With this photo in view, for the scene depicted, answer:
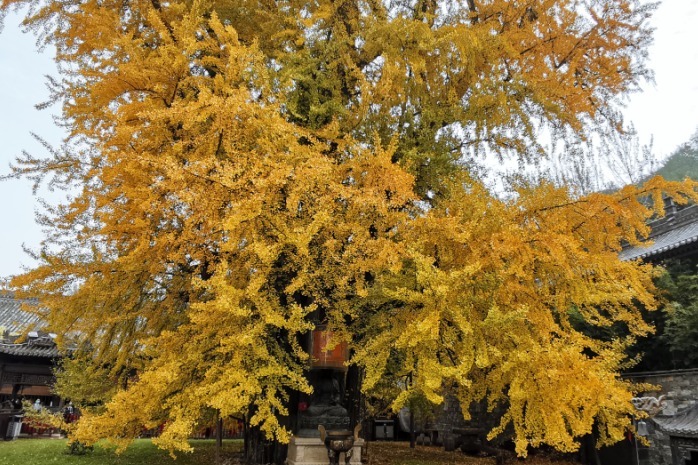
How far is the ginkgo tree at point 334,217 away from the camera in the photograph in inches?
250

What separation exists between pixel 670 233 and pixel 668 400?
536cm

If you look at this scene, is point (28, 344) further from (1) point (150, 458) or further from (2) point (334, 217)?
(2) point (334, 217)

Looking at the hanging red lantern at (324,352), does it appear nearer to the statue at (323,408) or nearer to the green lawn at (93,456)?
the statue at (323,408)

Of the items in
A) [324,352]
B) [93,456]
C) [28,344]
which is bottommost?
[93,456]

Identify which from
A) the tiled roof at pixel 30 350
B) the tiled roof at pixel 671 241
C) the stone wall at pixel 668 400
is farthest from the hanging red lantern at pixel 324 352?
the tiled roof at pixel 30 350

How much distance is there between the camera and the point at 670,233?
43.8 feet

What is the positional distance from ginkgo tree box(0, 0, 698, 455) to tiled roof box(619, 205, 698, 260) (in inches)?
174

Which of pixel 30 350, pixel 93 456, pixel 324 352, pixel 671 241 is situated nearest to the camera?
pixel 324 352

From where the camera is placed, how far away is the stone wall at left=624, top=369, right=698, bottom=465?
9.76 m

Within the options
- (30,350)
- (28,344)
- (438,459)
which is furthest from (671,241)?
(28,344)

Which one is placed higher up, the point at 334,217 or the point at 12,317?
the point at 12,317

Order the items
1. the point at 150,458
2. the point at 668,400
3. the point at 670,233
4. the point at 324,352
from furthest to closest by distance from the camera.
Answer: the point at 670,233 → the point at 150,458 → the point at 668,400 → the point at 324,352

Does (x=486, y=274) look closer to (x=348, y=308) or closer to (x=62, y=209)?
(x=348, y=308)

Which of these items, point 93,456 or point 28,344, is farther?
point 28,344
